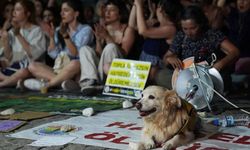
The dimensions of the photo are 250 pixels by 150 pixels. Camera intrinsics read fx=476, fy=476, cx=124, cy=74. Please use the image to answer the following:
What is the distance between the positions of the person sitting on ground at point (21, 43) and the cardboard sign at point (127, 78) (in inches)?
59.5

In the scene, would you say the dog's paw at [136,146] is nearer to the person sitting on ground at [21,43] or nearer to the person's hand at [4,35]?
the person sitting on ground at [21,43]

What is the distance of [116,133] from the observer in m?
3.77

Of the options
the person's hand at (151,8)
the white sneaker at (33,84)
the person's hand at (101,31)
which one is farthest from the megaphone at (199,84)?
the white sneaker at (33,84)

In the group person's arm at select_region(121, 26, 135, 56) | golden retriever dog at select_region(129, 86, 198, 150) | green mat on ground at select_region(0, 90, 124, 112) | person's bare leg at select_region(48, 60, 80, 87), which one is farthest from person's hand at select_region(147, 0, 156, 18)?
golden retriever dog at select_region(129, 86, 198, 150)

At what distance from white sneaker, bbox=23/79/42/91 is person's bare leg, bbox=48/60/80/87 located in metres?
0.22

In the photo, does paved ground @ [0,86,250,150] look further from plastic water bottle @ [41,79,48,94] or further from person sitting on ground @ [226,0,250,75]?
plastic water bottle @ [41,79,48,94]

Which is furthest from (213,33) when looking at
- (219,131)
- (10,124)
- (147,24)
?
(10,124)

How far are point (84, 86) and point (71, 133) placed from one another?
7.56ft

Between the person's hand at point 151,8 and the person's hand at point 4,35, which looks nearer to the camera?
the person's hand at point 151,8

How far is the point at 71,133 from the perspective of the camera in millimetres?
3775

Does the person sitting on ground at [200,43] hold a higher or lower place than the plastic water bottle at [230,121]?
higher

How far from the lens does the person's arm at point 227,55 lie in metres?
4.85

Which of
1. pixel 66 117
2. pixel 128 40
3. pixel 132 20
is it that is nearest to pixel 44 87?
pixel 128 40

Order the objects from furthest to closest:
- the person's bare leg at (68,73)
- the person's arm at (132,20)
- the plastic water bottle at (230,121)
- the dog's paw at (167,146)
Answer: the person's bare leg at (68,73) < the person's arm at (132,20) < the plastic water bottle at (230,121) < the dog's paw at (167,146)
